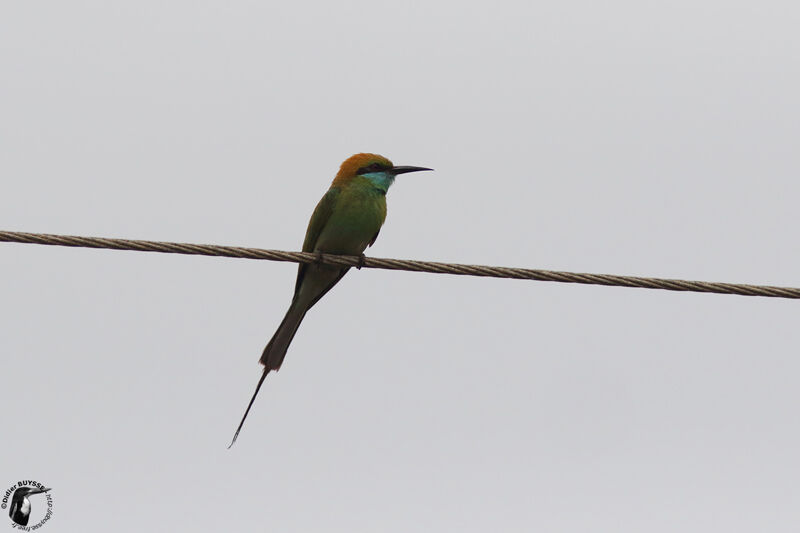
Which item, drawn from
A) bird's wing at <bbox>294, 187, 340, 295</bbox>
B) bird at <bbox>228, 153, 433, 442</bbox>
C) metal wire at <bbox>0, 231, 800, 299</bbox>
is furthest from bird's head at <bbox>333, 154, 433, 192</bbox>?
metal wire at <bbox>0, 231, 800, 299</bbox>

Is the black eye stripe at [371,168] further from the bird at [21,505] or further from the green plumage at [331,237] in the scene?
the bird at [21,505]

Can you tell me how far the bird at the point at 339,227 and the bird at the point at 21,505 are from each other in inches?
49.1

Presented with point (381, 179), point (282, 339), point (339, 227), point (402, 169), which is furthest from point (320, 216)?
point (282, 339)

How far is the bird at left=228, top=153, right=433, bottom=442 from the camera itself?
16.4 feet

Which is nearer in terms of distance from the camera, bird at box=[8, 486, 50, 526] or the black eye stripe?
bird at box=[8, 486, 50, 526]

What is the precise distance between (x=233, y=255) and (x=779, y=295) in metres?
1.61

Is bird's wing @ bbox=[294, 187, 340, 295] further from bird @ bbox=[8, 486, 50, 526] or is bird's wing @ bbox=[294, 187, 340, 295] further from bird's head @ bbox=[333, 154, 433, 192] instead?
bird @ bbox=[8, 486, 50, 526]

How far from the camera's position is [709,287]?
325cm

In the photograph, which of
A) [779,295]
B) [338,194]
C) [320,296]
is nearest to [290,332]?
[320,296]

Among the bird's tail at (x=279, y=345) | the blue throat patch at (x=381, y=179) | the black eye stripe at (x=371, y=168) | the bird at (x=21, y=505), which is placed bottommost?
the bird at (x=21, y=505)

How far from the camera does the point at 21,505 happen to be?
5039mm

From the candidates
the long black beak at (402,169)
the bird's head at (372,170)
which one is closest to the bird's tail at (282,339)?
the bird's head at (372,170)

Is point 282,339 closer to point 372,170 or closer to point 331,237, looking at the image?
point 331,237

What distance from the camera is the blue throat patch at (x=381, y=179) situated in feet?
17.6
